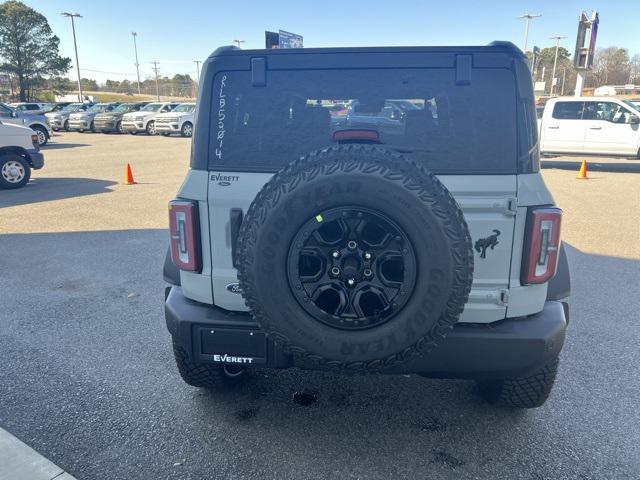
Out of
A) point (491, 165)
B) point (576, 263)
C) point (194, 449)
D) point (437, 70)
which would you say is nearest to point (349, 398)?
point (194, 449)

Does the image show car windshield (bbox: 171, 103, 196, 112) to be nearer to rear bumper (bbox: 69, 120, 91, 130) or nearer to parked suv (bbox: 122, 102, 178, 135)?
parked suv (bbox: 122, 102, 178, 135)

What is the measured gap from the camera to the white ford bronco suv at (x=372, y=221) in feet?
6.71

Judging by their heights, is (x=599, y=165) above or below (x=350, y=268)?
below

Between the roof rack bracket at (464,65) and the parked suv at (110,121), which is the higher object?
the roof rack bracket at (464,65)

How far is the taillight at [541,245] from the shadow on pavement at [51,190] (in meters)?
9.29

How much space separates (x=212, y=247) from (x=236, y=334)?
1.50ft

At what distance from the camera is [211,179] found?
8.08 ft

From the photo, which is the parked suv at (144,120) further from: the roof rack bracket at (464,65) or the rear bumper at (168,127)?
the roof rack bracket at (464,65)

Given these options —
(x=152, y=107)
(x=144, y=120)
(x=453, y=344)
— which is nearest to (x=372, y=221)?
(x=453, y=344)

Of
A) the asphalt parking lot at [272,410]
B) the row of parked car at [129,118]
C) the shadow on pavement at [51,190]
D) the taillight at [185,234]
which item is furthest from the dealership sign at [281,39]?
the row of parked car at [129,118]

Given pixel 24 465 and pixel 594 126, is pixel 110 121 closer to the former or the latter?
pixel 594 126

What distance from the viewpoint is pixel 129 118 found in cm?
2600

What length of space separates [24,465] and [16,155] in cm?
963

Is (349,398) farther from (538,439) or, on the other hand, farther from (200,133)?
(200,133)
